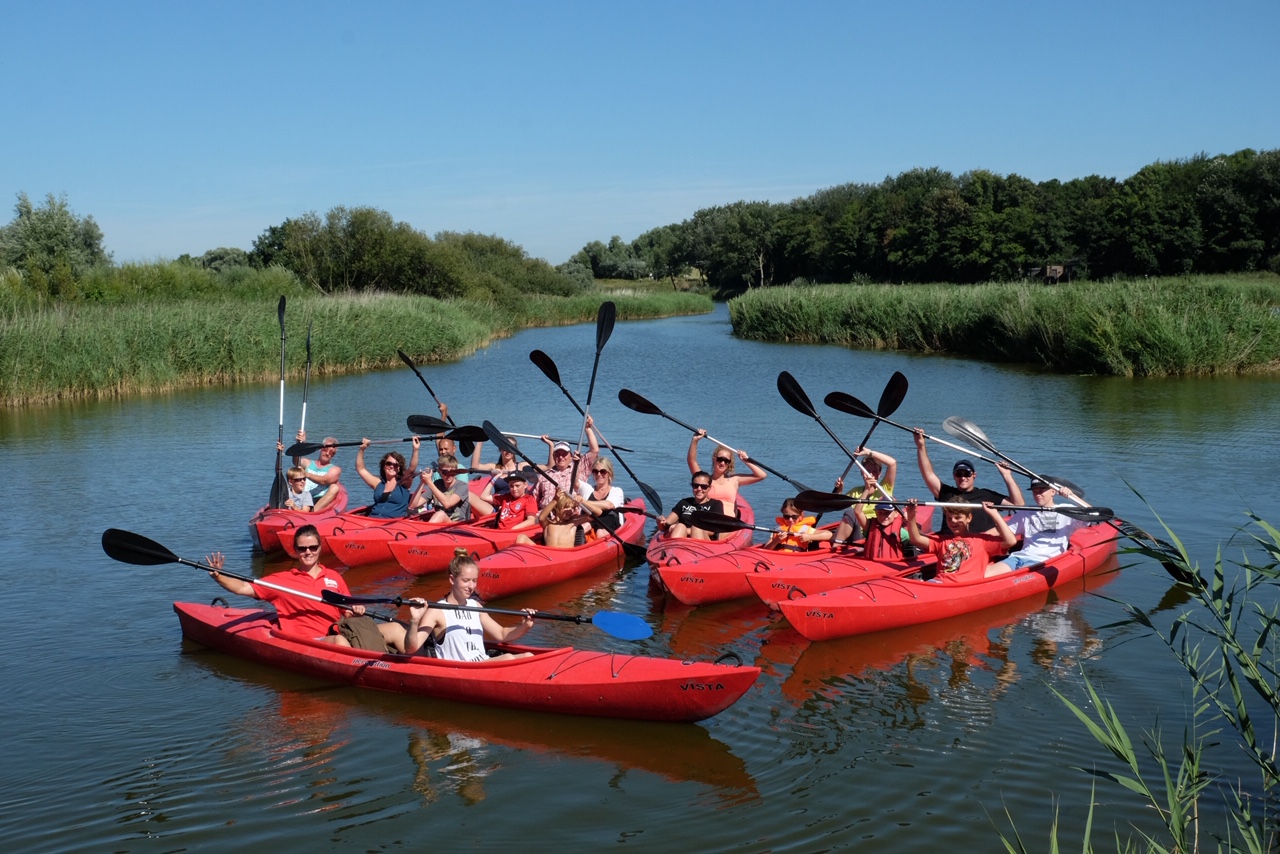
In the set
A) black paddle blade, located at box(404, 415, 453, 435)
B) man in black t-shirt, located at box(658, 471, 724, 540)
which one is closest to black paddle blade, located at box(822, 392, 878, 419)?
man in black t-shirt, located at box(658, 471, 724, 540)

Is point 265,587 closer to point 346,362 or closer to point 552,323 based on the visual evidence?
point 346,362

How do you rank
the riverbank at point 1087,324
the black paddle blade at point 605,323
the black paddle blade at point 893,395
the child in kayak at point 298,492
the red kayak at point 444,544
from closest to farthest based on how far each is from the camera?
the red kayak at point 444,544, the black paddle blade at point 893,395, the child in kayak at point 298,492, the black paddle blade at point 605,323, the riverbank at point 1087,324

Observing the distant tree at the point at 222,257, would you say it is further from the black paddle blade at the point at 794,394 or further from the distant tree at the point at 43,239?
the black paddle blade at the point at 794,394

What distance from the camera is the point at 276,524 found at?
10305 millimetres

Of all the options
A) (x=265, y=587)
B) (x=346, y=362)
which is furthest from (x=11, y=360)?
(x=265, y=587)

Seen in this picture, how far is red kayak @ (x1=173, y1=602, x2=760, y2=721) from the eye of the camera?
6250 mm

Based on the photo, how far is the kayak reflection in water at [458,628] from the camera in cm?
664

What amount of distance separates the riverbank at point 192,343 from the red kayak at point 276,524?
39.5 feet

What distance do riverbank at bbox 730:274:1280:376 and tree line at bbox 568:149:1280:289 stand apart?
6.87 meters

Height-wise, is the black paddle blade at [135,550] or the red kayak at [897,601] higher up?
the black paddle blade at [135,550]

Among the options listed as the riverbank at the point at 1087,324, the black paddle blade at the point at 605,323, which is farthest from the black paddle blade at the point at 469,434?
the riverbank at the point at 1087,324

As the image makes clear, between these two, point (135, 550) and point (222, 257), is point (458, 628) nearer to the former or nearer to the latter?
point (135, 550)

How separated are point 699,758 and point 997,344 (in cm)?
2352

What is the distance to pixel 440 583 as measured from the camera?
10.1m
